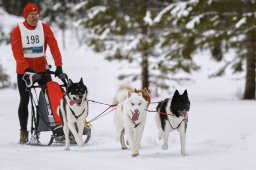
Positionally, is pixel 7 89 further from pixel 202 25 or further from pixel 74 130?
pixel 74 130

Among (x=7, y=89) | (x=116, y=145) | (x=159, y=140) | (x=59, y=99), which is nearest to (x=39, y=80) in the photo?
(x=59, y=99)

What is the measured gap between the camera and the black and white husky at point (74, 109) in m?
6.34

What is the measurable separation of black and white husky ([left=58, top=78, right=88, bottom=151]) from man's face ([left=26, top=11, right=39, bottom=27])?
1.19 meters

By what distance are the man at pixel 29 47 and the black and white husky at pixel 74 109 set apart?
0.62 m

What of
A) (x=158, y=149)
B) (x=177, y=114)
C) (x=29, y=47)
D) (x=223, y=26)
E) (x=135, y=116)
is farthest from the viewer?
(x=223, y=26)

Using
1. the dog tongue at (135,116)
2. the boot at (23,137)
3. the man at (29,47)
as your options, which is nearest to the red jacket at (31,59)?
the man at (29,47)

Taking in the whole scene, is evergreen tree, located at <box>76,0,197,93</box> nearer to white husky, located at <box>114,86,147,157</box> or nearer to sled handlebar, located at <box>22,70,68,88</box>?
sled handlebar, located at <box>22,70,68,88</box>

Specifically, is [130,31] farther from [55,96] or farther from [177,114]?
[177,114]

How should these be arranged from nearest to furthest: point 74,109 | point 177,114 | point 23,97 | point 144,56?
point 177,114, point 74,109, point 23,97, point 144,56

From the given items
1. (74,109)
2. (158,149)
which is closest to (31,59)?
(74,109)

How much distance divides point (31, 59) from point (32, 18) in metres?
0.61

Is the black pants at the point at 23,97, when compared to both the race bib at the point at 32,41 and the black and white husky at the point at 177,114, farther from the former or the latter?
the black and white husky at the point at 177,114

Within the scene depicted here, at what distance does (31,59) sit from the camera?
23.3ft

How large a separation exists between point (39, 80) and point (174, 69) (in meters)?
10.7
